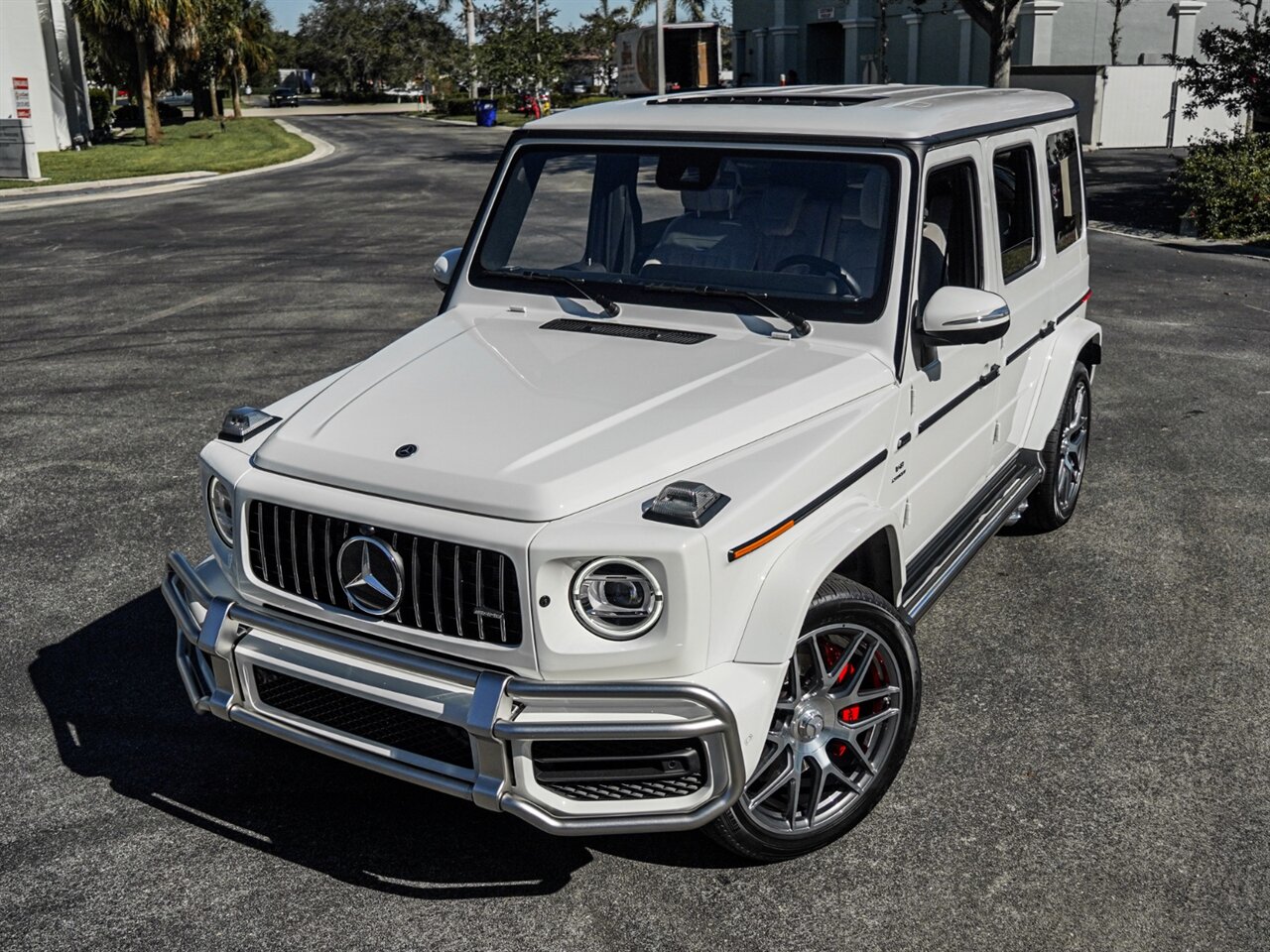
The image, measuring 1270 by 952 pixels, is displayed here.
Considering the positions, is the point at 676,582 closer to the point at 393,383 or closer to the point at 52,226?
the point at 393,383

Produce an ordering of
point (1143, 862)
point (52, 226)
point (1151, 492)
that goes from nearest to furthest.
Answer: point (1143, 862), point (1151, 492), point (52, 226)

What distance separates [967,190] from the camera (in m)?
4.91

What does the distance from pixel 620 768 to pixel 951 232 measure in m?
2.56

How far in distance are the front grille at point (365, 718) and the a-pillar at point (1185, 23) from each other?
46.3 m

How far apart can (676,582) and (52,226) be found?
725 inches

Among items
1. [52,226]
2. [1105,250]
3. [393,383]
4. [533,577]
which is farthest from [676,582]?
[52,226]

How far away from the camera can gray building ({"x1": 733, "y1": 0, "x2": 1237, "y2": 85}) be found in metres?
43.8

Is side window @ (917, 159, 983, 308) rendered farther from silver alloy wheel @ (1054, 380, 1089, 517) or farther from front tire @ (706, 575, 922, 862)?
silver alloy wheel @ (1054, 380, 1089, 517)

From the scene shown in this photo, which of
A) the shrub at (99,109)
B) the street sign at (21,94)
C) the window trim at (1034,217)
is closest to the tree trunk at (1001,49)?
the street sign at (21,94)

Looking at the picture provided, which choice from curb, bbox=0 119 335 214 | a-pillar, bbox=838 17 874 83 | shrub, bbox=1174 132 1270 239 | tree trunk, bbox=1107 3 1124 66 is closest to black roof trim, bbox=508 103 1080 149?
shrub, bbox=1174 132 1270 239

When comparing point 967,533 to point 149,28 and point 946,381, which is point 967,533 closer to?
point 946,381

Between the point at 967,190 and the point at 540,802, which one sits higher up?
the point at 967,190

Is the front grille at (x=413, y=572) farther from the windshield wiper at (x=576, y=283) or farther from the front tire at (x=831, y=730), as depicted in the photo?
the windshield wiper at (x=576, y=283)

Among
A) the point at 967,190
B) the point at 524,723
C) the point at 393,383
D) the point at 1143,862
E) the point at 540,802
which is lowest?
the point at 1143,862
